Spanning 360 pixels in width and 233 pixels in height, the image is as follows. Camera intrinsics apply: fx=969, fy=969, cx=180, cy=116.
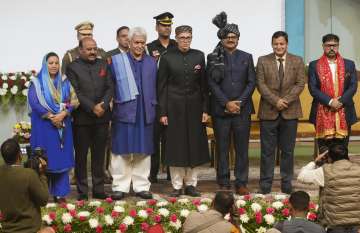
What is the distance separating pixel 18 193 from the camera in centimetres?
601

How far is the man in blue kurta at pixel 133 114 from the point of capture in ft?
26.9

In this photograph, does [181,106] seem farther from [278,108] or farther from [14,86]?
[14,86]

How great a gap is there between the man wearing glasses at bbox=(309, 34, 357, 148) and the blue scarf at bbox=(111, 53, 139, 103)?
154cm

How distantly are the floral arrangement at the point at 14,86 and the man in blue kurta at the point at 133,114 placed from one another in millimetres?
3120

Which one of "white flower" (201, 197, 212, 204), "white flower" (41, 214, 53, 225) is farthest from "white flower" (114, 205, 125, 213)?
"white flower" (201, 197, 212, 204)

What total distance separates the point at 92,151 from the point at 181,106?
0.85 metres

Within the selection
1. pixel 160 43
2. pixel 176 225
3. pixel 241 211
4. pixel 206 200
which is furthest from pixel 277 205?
pixel 160 43

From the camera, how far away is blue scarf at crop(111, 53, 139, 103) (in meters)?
8.20

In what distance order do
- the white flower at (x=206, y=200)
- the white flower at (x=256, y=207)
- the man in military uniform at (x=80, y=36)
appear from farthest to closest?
the man in military uniform at (x=80, y=36) → the white flower at (x=206, y=200) → the white flower at (x=256, y=207)

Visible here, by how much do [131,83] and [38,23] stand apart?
4.52m

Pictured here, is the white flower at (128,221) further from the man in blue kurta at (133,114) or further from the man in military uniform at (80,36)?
the man in military uniform at (80,36)

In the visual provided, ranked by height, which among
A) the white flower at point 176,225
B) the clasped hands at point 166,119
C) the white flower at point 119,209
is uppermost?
the clasped hands at point 166,119

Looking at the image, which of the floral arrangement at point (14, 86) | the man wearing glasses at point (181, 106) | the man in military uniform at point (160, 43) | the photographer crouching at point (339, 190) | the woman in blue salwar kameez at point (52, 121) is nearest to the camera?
the photographer crouching at point (339, 190)

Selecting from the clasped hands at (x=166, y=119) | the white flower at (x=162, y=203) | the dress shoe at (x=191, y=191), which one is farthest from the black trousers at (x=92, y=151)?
the white flower at (x=162, y=203)
